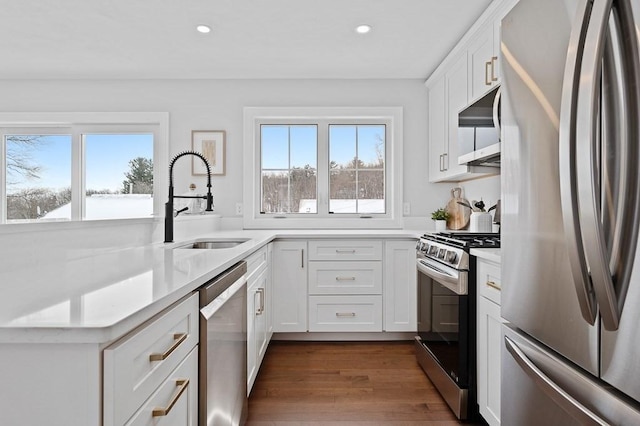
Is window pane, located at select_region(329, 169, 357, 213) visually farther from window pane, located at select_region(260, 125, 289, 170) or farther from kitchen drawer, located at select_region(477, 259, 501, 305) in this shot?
kitchen drawer, located at select_region(477, 259, 501, 305)

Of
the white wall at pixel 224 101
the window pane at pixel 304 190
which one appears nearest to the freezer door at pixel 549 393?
the white wall at pixel 224 101

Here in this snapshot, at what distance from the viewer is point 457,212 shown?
3.19 metres

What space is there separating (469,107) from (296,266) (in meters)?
1.69

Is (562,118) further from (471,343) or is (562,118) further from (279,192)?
(279,192)

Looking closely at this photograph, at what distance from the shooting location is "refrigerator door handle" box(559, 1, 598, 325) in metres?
0.73

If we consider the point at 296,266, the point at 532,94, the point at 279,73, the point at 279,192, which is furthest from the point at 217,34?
the point at 532,94

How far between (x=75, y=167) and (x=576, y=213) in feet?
13.3

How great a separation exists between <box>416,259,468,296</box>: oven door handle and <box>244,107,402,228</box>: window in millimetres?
1276

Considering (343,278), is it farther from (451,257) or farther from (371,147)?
(371,147)

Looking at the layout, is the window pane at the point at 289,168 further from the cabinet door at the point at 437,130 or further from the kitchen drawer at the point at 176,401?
the kitchen drawer at the point at 176,401

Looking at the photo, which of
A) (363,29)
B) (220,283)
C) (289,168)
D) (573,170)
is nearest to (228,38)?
(363,29)

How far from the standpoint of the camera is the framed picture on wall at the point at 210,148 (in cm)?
347

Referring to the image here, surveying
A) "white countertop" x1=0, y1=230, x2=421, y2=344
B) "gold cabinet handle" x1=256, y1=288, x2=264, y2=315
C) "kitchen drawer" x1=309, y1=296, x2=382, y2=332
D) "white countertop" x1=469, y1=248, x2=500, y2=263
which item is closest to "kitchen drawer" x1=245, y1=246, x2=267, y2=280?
"gold cabinet handle" x1=256, y1=288, x2=264, y2=315

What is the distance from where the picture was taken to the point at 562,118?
779 millimetres
